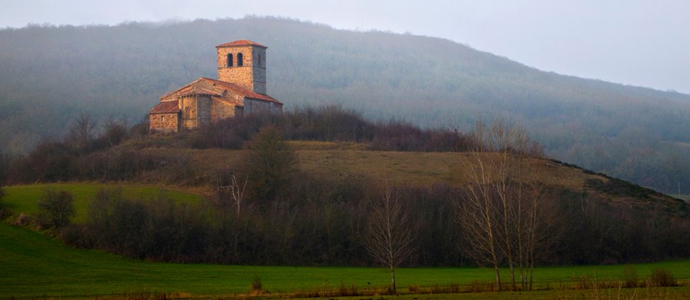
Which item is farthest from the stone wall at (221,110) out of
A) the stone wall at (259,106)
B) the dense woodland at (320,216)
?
the dense woodland at (320,216)

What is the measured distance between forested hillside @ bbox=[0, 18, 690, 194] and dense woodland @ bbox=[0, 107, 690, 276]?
122 ft

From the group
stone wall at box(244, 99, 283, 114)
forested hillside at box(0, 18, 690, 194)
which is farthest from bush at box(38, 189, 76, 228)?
forested hillside at box(0, 18, 690, 194)

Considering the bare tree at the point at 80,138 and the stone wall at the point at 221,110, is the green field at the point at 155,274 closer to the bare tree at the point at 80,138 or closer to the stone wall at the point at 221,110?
the bare tree at the point at 80,138

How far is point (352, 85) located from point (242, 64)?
7109cm

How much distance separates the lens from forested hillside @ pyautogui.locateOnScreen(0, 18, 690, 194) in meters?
103

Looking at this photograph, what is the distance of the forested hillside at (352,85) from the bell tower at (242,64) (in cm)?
2668

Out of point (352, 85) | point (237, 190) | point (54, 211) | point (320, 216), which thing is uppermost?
point (352, 85)

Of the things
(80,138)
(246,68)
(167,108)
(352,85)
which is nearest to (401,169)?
(167,108)

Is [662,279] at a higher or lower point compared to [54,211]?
lower

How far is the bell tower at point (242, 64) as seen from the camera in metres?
73.1

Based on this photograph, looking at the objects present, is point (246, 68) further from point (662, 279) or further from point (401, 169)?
point (662, 279)

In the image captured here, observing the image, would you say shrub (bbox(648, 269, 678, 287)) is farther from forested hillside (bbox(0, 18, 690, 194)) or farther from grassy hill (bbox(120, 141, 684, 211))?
forested hillside (bbox(0, 18, 690, 194))

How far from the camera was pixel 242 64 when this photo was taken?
73500 mm

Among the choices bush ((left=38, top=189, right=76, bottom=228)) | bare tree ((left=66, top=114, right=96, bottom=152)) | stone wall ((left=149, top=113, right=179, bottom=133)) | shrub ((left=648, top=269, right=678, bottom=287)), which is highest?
stone wall ((left=149, top=113, right=179, bottom=133))
